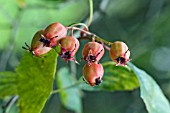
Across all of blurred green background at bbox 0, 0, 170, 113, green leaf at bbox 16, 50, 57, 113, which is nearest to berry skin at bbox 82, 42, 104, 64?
green leaf at bbox 16, 50, 57, 113

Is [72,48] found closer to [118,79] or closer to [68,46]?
[68,46]

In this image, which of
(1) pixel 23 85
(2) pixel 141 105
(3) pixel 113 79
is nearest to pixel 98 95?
(2) pixel 141 105

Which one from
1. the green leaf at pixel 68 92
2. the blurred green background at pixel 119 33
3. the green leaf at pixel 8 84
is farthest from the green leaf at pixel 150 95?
the blurred green background at pixel 119 33

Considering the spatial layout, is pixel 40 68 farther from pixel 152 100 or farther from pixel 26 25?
pixel 26 25

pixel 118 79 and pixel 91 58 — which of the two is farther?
pixel 118 79

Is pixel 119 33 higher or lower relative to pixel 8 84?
higher

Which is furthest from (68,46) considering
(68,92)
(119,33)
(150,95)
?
(119,33)

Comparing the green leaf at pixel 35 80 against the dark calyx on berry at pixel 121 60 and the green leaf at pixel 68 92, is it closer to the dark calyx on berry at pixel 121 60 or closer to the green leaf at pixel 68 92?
the dark calyx on berry at pixel 121 60
